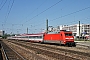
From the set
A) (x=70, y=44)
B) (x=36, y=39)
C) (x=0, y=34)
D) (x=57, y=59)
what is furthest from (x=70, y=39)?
(x=0, y=34)

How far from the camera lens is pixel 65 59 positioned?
17484mm

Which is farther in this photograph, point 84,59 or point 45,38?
point 45,38

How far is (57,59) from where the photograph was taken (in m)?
17.8

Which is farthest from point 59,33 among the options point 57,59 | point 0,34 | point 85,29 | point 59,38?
point 85,29

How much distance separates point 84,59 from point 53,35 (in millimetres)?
26152

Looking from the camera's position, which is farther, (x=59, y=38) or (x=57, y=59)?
(x=59, y=38)

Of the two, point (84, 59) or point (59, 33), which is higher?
point (59, 33)

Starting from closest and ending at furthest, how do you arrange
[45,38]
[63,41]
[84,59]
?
1. [84,59]
2. [63,41]
3. [45,38]

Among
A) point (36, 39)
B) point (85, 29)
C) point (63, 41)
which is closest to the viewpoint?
point (63, 41)

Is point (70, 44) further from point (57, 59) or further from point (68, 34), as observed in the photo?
point (57, 59)

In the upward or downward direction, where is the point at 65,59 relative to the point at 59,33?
downward

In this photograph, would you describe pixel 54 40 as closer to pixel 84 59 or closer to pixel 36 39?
pixel 36 39

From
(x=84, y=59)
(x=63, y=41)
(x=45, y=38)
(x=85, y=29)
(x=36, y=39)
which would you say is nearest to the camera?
(x=84, y=59)

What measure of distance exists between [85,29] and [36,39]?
141454 mm
